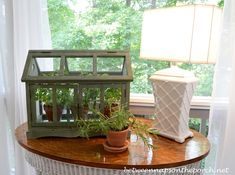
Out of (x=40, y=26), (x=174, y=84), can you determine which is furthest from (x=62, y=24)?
(x=174, y=84)

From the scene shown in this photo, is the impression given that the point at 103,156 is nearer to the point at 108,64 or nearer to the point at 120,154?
the point at 120,154

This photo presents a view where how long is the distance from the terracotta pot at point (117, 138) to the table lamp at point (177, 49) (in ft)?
0.87

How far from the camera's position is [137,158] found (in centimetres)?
98

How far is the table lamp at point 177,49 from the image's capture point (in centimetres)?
99

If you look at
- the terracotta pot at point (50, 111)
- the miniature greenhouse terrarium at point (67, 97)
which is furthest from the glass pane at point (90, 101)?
the terracotta pot at point (50, 111)

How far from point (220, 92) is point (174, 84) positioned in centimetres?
44

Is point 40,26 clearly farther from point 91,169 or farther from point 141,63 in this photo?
point 91,169

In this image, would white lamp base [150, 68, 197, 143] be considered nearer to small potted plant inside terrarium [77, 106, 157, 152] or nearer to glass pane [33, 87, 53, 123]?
small potted plant inside terrarium [77, 106, 157, 152]

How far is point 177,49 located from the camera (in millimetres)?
1023

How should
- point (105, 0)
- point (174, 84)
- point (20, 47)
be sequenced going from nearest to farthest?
point (174, 84), point (20, 47), point (105, 0)

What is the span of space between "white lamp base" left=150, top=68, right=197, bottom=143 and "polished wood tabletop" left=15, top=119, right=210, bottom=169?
0.04 metres

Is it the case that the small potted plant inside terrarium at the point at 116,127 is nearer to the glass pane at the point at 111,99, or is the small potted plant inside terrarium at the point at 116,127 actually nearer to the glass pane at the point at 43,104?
the glass pane at the point at 111,99

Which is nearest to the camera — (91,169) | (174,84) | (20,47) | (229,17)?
(91,169)

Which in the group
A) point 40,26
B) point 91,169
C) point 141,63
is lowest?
point 91,169
